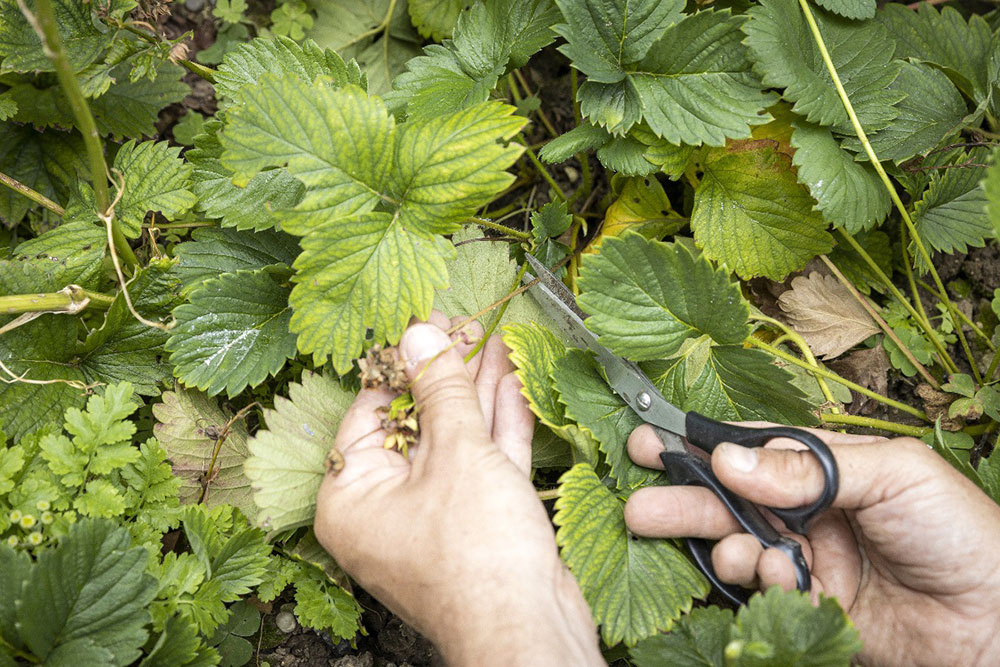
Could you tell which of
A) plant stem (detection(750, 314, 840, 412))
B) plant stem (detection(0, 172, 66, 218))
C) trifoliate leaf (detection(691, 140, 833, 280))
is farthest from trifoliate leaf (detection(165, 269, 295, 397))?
plant stem (detection(750, 314, 840, 412))

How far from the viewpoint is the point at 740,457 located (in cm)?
144

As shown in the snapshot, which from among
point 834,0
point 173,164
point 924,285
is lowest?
point 924,285

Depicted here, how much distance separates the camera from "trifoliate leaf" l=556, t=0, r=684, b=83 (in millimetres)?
1694

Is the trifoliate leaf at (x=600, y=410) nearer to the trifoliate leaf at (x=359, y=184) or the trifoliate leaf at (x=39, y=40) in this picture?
the trifoliate leaf at (x=359, y=184)

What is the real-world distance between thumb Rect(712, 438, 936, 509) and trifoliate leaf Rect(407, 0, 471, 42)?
1.58 meters

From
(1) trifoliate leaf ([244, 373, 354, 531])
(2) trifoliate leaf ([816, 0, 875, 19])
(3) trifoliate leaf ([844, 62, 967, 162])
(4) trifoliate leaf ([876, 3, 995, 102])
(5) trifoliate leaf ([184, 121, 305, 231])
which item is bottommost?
(1) trifoliate leaf ([244, 373, 354, 531])

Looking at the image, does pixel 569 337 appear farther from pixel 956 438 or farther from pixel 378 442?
pixel 956 438

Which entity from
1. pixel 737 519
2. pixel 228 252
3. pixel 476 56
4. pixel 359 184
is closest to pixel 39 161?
pixel 228 252

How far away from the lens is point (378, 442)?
1.61 m

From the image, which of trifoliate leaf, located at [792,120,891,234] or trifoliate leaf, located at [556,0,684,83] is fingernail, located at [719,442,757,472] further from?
trifoliate leaf, located at [556,0,684,83]

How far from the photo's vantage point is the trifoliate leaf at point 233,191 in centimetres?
181

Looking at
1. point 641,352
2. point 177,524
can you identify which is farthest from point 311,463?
point 641,352

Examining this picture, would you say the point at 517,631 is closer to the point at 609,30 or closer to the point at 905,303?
the point at 609,30

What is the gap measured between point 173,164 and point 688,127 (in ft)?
4.43
